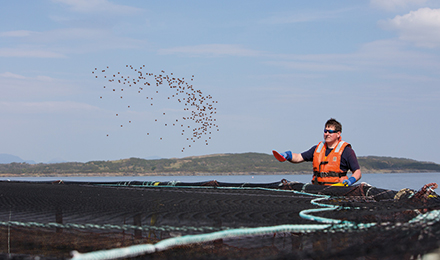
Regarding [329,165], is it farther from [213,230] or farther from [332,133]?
[213,230]

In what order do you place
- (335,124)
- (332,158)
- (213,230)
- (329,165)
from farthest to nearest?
(335,124) < (329,165) < (332,158) < (213,230)

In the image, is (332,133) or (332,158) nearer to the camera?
(332,158)

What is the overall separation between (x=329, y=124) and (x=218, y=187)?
123 inches

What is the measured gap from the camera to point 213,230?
351cm

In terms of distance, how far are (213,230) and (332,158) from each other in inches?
213

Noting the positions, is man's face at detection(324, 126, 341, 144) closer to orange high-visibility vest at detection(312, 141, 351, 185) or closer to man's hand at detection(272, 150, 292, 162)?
orange high-visibility vest at detection(312, 141, 351, 185)

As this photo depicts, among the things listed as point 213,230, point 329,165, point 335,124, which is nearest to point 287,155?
point 329,165

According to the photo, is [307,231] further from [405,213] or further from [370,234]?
[405,213]

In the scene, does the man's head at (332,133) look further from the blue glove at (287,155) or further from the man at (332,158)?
the blue glove at (287,155)

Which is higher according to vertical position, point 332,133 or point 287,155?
point 332,133

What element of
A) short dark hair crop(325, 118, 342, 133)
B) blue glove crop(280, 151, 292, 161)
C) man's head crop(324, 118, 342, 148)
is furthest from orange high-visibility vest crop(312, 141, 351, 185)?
blue glove crop(280, 151, 292, 161)

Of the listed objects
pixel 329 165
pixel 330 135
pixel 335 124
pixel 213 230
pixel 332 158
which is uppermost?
pixel 335 124

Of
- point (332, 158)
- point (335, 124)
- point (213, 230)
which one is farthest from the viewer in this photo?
point (335, 124)

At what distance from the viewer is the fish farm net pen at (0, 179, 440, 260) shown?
9.46ft
